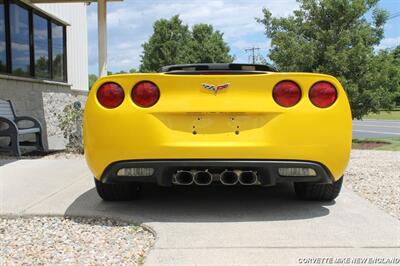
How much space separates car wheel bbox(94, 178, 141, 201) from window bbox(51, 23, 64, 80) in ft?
28.6

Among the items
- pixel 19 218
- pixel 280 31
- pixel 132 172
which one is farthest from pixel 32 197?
pixel 280 31

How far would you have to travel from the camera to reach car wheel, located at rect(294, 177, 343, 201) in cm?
432

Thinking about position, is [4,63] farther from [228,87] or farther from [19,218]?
[228,87]

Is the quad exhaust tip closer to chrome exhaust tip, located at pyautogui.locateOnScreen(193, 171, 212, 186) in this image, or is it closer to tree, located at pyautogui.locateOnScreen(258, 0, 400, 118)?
chrome exhaust tip, located at pyautogui.locateOnScreen(193, 171, 212, 186)

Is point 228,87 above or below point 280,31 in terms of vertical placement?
below

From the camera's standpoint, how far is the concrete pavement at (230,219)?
10.2 feet

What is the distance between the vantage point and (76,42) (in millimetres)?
14484

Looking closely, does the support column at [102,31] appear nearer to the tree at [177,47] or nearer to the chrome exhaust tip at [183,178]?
the chrome exhaust tip at [183,178]

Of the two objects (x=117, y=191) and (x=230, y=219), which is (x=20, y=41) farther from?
(x=230, y=219)

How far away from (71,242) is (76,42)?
1189 cm

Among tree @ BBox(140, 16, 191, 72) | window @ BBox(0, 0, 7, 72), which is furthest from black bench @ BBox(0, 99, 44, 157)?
tree @ BBox(140, 16, 191, 72)

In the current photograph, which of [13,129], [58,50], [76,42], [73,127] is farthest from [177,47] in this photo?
[13,129]

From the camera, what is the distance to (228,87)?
374 centimetres

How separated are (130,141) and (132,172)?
0.85 feet
